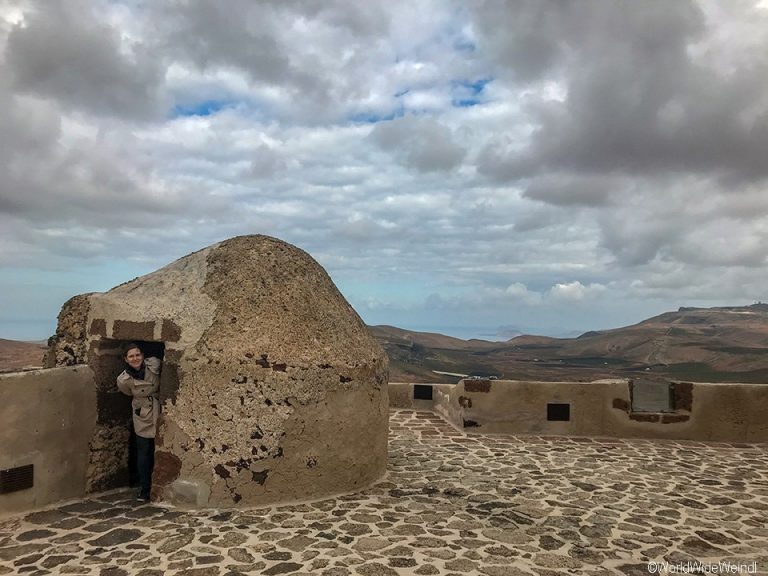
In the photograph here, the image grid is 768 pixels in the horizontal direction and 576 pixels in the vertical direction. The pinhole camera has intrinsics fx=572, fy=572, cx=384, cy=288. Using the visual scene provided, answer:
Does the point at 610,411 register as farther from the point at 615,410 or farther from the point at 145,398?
the point at 145,398

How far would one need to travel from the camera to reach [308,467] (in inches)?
254

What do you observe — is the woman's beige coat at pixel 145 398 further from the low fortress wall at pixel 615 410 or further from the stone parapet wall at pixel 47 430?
the low fortress wall at pixel 615 410

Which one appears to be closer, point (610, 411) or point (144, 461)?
point (144, 461)

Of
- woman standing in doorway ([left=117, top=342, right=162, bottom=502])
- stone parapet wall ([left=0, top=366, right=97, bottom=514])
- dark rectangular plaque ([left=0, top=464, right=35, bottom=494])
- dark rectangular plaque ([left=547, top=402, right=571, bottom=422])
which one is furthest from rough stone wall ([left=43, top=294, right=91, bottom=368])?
dark rectangular plaque ([left=547, top=402, right=571, bottom=422])

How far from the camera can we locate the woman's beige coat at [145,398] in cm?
634

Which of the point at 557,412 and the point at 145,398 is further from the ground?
the point at 145,398

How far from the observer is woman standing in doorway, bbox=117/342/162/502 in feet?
20.8

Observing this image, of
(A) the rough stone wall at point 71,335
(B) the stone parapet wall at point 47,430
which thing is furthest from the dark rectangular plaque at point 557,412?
(A) the rough stone wall at point 71,335

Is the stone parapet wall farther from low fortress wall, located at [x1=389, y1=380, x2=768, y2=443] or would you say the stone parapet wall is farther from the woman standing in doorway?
low fortress wall, located at [x1=389, y1=380, x2=768, y2=443]

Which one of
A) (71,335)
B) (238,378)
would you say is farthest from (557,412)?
(71,335)

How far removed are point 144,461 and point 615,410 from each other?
8.23 metres

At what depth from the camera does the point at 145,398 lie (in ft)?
21.0

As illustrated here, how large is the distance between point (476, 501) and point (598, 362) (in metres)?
45.7

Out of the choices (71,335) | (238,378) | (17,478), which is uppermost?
(71,335)
